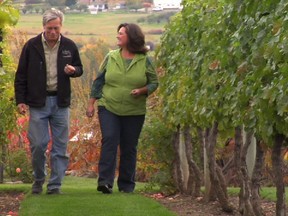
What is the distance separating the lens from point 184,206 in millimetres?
11641

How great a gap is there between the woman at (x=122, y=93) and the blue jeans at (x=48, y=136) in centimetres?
53

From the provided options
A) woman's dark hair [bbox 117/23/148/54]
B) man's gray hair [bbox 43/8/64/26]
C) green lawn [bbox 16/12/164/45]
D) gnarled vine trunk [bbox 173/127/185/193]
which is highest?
man's gray hair [bbox 43/8/64/26]

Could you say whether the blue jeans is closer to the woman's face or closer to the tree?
the woman's face

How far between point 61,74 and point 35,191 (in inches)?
54.2

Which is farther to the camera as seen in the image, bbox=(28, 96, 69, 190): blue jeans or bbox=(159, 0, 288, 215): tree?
bbox=(28, 96, 69, 190): blue jeans

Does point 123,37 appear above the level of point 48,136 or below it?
above

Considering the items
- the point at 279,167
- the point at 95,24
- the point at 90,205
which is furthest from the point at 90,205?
the point at 95,24

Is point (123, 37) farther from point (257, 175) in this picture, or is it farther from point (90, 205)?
point (257, 175)

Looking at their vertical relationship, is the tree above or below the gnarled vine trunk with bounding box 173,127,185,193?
above

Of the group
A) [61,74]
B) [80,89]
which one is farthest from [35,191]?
[80,89]

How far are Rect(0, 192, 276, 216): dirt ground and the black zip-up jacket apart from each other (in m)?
1.16

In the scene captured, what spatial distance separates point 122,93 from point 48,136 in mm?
982

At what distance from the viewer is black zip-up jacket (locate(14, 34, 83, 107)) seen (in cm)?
1159

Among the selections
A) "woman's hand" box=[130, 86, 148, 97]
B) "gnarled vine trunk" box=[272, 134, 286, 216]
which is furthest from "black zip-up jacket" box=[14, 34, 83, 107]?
"gnarled vine trunk" box=[272, 134, 286, 216]
